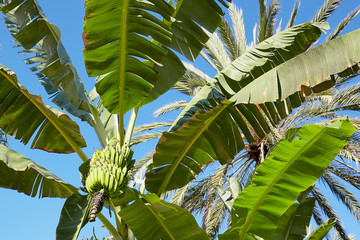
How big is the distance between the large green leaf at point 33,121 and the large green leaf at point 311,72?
205 cm

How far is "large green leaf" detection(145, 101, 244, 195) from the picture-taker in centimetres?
478

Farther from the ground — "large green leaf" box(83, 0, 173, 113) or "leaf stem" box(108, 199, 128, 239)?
"large green leaf" box(83, 0, 173, 113)

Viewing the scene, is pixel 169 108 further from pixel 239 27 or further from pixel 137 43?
pixel 137 43

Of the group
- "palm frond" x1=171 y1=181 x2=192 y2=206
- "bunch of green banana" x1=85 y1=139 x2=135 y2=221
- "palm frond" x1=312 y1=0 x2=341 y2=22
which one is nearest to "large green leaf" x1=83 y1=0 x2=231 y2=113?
"bunch of green banana" x1=85 y1=139 x2=135 y2=221

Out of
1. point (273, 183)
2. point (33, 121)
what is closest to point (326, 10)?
point (273, 183)

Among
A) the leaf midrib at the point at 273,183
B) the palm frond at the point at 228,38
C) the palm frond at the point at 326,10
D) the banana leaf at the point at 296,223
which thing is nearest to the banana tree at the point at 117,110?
the leaf midrib at the point at 273,183

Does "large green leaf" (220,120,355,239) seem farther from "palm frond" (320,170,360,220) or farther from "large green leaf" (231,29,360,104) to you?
"palm frond" (320,170,360,220)

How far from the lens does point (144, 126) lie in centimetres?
1245

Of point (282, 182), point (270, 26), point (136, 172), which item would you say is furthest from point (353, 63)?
point (136, 172)

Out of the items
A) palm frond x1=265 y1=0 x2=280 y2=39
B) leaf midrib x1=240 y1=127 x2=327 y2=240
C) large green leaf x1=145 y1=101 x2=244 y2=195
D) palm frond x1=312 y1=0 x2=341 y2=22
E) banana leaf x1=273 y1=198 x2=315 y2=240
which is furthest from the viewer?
palm frond x1=265 y1=0 x2=280 y2=39

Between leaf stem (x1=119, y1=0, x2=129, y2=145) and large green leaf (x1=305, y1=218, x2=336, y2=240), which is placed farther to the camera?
large green leaf (x1=305, y1=218, x2=336, y2=240)

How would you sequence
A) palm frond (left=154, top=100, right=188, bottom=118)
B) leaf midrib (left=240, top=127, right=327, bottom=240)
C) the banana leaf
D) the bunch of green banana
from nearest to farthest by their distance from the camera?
the bunch of green banana, leaf midrib (left=240, top=127, right=327, bottom=240), the banana leaf, palm frond (left=154, top=100, right=188, bottom=118)

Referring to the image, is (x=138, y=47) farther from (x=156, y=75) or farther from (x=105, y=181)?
(x=105, y=181)

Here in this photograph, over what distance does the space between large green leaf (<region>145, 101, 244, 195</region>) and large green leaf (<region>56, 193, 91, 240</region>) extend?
987 mm
